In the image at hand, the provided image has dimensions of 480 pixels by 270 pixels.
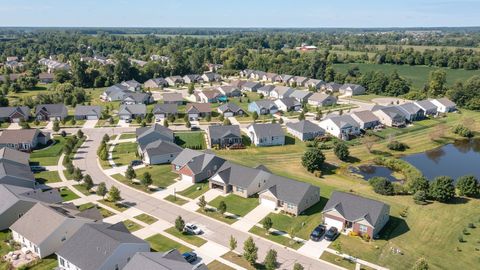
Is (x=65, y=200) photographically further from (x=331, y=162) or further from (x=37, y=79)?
(x=37, y=79)

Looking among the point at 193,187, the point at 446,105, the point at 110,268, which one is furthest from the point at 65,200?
the point at 446,105

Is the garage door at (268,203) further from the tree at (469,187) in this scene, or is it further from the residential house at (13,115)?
the residential house at (13,115)

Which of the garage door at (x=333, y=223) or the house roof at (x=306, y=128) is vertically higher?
the house roof at (x=306, y=128)

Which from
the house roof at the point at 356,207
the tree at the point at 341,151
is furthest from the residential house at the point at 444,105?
the house roof at the point at 356,207

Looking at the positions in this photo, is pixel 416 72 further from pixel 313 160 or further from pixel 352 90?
pixel 313 160

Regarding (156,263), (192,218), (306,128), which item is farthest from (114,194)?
(306,128)

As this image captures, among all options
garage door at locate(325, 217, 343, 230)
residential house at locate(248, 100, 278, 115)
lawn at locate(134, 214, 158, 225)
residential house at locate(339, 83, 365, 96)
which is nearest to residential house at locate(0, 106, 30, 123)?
residential house at locate(248, 100, 278, 115)
